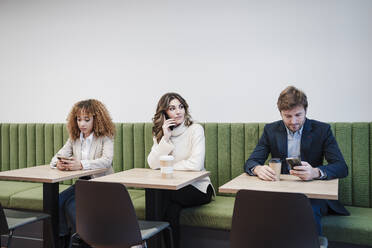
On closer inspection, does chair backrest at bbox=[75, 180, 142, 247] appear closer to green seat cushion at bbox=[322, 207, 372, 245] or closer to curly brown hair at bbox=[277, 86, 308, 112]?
curly brown hair at bbox=[277, 86, 308, 112]

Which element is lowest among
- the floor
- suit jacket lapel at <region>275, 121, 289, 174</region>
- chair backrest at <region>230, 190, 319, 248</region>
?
the floor

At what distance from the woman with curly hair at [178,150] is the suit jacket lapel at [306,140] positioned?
0.71 meters

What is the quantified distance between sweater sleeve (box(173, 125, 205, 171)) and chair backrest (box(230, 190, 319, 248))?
1.09m

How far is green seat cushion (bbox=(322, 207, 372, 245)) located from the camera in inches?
87.5

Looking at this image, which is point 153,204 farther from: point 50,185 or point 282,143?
point 282,143

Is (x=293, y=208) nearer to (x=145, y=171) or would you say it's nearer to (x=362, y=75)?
(x=145, y=171)

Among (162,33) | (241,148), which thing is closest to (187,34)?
(162,33)

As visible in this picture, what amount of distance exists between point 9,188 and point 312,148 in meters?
2.83

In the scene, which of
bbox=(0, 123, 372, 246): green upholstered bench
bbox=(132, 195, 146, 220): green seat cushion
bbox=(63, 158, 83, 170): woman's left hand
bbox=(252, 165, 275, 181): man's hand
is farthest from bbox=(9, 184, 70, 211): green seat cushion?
bbox=(252, 165, 275, 181): man's hand

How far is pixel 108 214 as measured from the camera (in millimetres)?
1836

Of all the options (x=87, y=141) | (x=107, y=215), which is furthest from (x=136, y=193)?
(x=107, y=215)

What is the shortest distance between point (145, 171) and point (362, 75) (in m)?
1.87

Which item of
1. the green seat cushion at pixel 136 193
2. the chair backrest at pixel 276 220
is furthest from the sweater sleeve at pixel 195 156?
the chair backrest at pixel 276 220

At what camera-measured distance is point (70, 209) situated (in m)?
2.74
